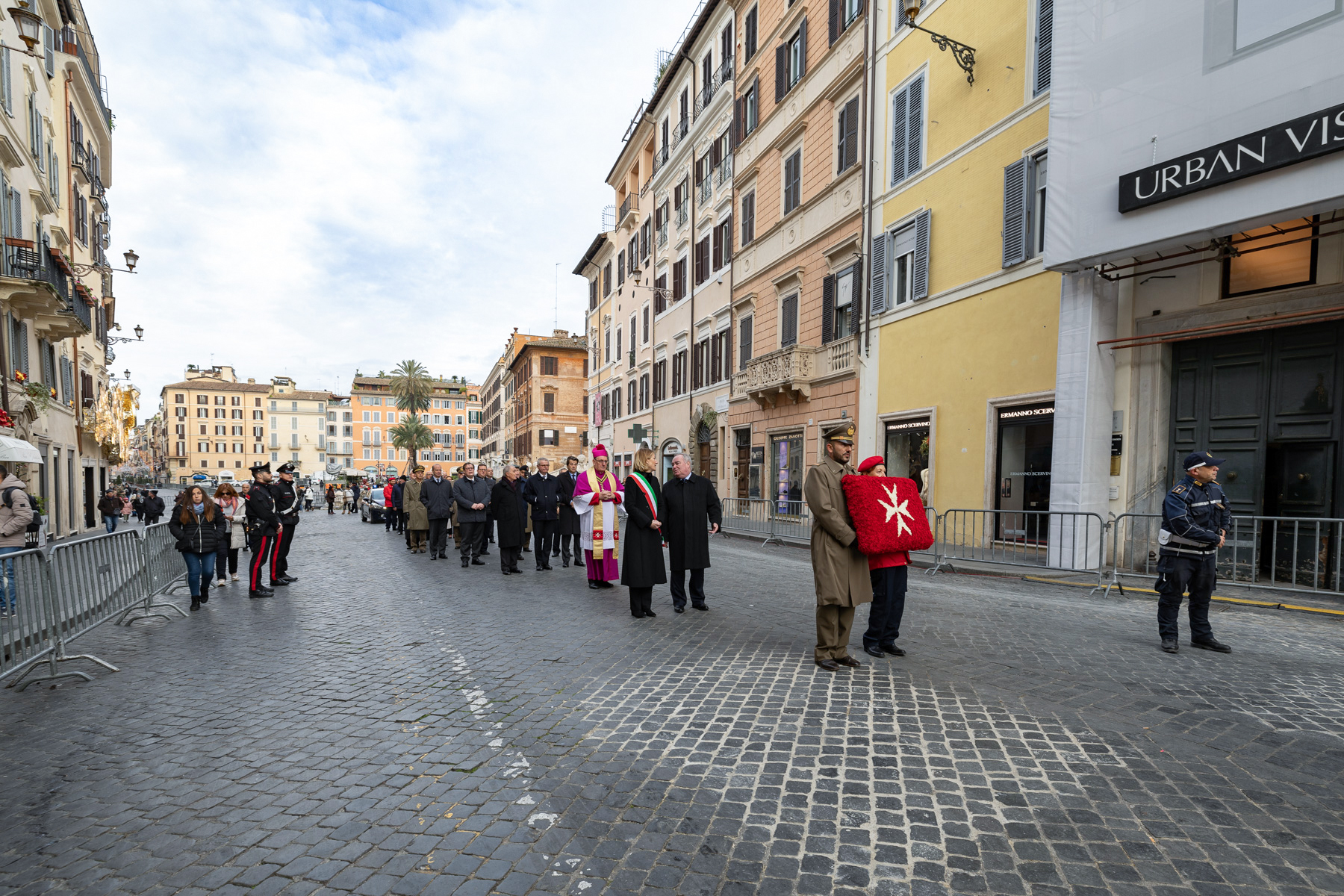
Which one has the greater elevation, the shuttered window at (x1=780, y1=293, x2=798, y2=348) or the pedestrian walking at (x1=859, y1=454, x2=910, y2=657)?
the shuttered window at (x1=780, y1=293, x2=798, y2=348)

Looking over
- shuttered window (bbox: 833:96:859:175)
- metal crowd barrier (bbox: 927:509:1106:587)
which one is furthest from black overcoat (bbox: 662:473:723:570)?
shuttered window (bbox: 833:96:859:175)

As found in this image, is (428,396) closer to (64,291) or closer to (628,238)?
(628,238)

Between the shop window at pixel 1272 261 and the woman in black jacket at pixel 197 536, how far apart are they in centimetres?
1402

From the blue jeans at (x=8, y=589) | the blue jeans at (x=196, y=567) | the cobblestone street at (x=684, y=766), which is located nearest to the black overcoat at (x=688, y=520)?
the cobblestone street at (x=684, y=766)

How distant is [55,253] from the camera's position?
19172mm

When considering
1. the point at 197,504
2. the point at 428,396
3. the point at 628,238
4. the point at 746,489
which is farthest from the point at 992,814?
the point at 428,396

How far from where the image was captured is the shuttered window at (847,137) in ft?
59.7

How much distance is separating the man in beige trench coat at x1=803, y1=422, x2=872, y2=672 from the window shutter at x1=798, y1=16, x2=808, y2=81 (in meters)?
18.7

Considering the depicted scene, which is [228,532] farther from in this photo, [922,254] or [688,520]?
[922,254]

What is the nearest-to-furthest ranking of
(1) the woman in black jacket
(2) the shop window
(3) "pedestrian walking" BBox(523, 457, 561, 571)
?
(1) the woman in black jacket → (2) the shop window → (3) "pedestrian walking" BBox(523, 457, 561, 571)

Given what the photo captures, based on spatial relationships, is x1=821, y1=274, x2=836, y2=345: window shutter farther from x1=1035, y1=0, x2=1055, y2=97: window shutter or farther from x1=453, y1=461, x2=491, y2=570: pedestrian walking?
x1=453, y1=461, x2=491, y2=570: pedestrian walking

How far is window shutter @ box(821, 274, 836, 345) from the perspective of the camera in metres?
19.3

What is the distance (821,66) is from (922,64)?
4916 mm

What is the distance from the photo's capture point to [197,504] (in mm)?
9414
